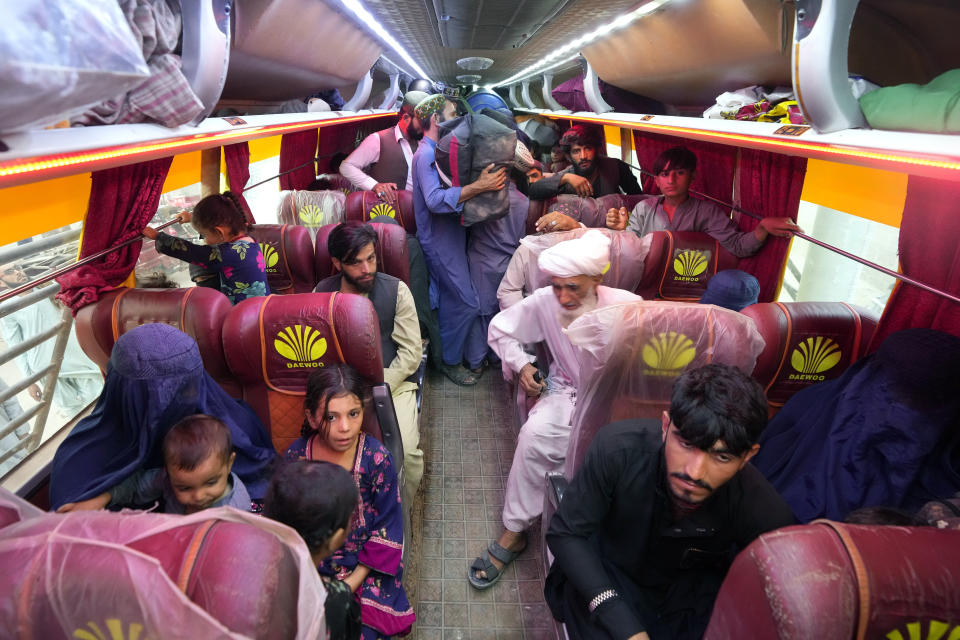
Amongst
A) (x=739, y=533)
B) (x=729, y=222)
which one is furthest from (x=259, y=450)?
(x=729, y=222)

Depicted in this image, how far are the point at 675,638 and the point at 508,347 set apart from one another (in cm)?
162

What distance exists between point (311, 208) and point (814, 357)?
4.46m

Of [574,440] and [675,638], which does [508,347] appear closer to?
[574,440]

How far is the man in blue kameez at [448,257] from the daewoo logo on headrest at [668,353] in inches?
90.4

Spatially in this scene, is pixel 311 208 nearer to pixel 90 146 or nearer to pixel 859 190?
pixel 90 146

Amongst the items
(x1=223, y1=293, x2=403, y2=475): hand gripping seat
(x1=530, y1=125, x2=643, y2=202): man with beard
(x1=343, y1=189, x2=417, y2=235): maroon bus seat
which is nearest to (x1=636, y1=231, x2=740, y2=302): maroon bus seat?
(x1=530, y1=125, x2=643, y2=202): man with beard

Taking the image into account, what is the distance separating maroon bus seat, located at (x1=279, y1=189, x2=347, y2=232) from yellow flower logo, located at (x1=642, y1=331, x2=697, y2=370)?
388cm

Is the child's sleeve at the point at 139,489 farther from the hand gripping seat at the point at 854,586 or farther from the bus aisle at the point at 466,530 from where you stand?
the hand gripping seat at the point at 854,586

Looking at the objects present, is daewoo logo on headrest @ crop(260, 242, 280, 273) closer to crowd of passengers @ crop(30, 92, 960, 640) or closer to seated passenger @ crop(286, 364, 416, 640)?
crowd of passengers @ crop(30, 92, 960, 640)

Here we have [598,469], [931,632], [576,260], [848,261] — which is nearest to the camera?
[931,632]

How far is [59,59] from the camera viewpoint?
0.81m

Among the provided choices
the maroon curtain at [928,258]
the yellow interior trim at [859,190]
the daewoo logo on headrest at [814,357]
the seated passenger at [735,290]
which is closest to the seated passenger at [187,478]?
the daewoo logo on headrest at [814,357]

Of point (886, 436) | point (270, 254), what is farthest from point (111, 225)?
point (886, 436)

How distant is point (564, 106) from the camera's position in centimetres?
747
